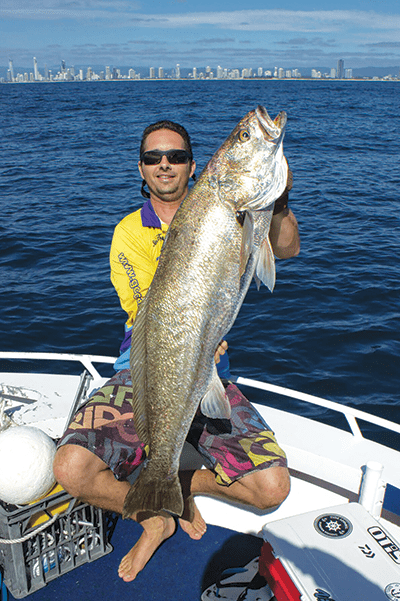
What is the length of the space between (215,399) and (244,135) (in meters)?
1.40

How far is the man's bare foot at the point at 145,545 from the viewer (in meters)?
3.51

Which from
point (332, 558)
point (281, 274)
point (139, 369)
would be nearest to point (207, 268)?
point (139, 369)

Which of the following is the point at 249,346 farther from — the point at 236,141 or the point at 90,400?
the point at 236,141

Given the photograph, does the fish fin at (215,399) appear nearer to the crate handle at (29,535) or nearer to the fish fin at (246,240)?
A: the fish fin at (246,240)

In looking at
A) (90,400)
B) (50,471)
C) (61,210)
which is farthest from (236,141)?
(61,210)

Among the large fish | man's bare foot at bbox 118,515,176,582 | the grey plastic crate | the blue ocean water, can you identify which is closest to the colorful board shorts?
the grey plastic crate

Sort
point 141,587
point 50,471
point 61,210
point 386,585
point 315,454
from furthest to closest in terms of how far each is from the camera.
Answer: point 61,210, point 315,454, point 141,587, point 50,471, point 386,585

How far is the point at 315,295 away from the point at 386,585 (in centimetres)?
807

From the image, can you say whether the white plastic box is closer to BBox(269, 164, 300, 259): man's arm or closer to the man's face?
BBox(269, 164, 300, 259): man's arm

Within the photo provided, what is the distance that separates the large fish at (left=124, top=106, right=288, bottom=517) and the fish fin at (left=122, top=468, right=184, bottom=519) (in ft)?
0.92

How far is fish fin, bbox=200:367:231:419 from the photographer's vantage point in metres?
2.88

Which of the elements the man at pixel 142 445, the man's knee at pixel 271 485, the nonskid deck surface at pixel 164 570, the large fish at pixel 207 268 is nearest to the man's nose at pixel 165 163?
the man at pixel 142 445

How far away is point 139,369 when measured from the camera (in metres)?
2.90

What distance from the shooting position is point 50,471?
3.21 meters
